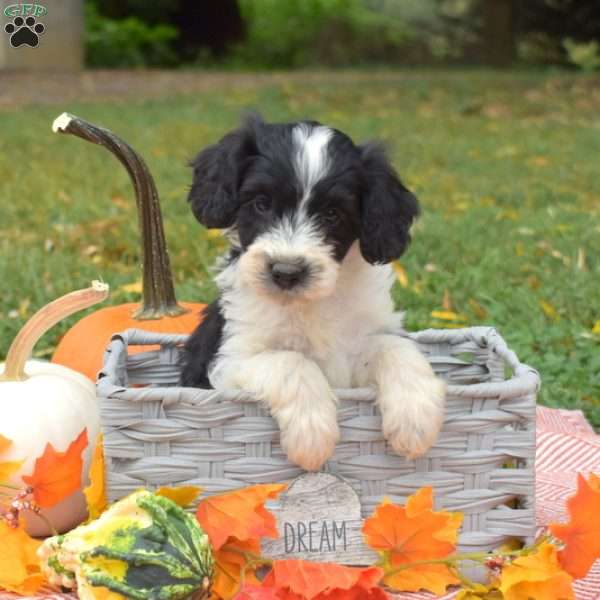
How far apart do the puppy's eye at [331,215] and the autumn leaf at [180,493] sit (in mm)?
919

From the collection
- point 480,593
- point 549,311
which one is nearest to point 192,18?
point 549,311

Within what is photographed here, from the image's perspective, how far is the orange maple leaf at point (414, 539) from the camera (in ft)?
8.80

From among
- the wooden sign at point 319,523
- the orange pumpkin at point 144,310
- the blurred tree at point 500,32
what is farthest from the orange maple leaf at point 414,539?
the blurred tree at point 500,32

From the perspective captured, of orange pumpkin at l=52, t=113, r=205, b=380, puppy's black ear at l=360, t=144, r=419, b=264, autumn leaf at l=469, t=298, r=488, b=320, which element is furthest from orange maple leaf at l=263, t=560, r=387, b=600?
autumn leaf at l=469, t=298, r=488, b=320

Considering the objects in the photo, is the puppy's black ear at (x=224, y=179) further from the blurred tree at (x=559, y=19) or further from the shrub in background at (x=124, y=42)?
the blurred tree at (x=559, y=19)

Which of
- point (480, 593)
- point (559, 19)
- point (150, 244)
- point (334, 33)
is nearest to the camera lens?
point (480, 593)

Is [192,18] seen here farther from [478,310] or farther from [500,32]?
[478,310]

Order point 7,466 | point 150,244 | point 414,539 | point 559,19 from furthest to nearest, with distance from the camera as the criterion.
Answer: point 559,19 < point 150,244 < point 7,466 < point 414,539

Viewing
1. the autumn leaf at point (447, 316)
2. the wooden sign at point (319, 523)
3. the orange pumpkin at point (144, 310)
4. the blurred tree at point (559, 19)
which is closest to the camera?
the wooden sign at point (319, 523)

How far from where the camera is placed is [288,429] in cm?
280

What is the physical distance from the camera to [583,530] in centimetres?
268

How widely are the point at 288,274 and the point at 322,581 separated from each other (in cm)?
89

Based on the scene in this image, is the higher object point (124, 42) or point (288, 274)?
point (288, 274)

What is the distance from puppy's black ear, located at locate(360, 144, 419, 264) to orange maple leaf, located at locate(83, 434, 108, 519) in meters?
1.04
